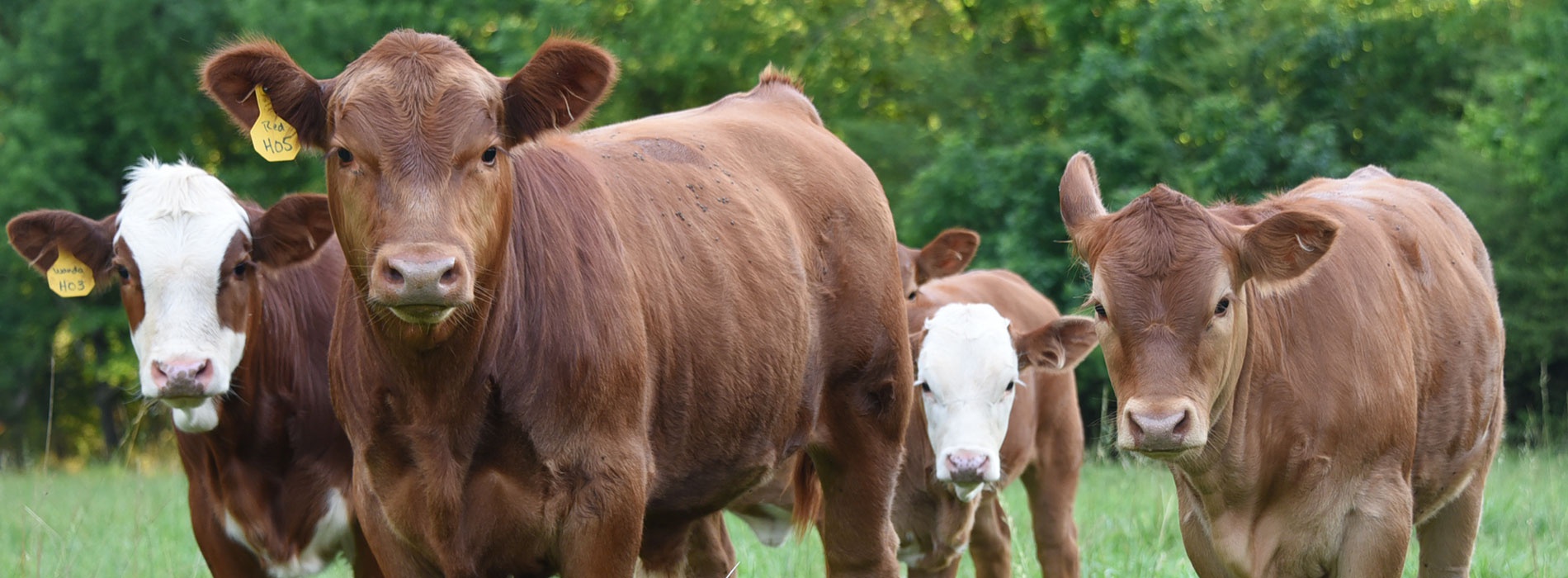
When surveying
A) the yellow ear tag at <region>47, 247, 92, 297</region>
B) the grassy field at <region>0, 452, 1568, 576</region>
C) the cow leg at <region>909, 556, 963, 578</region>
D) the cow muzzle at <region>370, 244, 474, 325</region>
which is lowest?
the grassy field at <region>0, 452, 1568, 576</region>

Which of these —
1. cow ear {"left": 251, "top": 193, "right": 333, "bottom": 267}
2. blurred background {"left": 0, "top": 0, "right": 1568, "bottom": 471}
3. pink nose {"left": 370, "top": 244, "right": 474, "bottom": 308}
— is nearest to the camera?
pink nose {"left": 370, "top": 244, "right": 474, "bottom": 308}

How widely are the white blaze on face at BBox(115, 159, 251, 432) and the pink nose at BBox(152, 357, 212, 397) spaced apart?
1 centimetres

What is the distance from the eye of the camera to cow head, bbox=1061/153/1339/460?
4.25 meters

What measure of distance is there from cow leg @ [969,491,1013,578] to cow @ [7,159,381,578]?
332 centimetres

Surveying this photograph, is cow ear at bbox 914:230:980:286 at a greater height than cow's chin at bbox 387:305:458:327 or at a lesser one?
lesser

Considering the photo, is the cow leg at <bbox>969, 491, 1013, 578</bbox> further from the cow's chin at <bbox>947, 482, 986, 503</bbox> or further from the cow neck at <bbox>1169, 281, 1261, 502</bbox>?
the cow neck at <bbox>1169, 281, 1261, 502</bbox>

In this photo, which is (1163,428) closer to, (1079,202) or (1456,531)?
(1079,202)

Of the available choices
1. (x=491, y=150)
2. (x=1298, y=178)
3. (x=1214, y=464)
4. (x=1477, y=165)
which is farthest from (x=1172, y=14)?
(x=491, y=150)

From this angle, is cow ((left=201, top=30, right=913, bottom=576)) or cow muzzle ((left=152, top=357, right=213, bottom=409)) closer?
cow ((left=201, top=30, right=913, bottom=576))

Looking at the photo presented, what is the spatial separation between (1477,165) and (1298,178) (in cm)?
297

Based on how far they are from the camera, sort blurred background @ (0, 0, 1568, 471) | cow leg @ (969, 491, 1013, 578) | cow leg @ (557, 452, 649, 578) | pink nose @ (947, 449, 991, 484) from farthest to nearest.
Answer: blurred background @ (0, 0, 1568, 471) → cow leg @ (969, 491, 1013, 578) → pink nose @ (947, 449, 991, 484) → cow leg @ (557, 452, 649, 578)

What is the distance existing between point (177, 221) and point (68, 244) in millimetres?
666

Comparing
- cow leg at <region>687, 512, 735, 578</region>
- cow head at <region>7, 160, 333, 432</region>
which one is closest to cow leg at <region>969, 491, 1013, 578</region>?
cow leg at <region>687, 512, 735, 578</region>

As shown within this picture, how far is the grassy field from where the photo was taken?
7.21 metres
